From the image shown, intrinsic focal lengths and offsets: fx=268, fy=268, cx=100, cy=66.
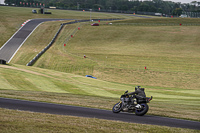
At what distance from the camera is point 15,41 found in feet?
265

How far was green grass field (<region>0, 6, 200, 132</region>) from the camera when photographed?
3234cm

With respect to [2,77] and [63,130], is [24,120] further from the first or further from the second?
[2,77]

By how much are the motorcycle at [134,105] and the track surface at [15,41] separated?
170 ft

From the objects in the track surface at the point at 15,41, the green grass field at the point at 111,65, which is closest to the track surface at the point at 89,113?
the green grass field at the point at 111,65

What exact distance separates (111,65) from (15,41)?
35.2 m

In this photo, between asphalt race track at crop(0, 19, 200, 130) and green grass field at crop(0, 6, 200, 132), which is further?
green grass field at crop(0, 6, 200, 132)

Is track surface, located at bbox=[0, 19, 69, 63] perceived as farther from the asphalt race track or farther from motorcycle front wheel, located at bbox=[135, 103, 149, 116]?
motorcycle front wheel, located at bbox=[135, 103, 149, 116]

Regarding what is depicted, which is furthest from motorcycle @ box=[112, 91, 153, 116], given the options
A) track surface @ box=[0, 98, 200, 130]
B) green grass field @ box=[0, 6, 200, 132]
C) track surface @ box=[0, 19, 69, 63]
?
track surface @ box=[0, 19, 69, 63]

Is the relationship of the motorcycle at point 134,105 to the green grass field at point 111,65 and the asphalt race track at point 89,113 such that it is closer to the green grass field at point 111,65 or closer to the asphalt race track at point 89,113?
the asphalt race track at point 89,113

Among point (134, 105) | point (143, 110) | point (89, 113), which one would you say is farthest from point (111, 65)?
point (143, 110)

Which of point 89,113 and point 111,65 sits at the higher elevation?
point 89,113

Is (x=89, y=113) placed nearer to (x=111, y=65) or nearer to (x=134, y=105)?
(x=134, y=105)

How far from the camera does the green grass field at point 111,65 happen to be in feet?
106

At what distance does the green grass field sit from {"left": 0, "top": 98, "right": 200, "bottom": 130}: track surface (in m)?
1.53
